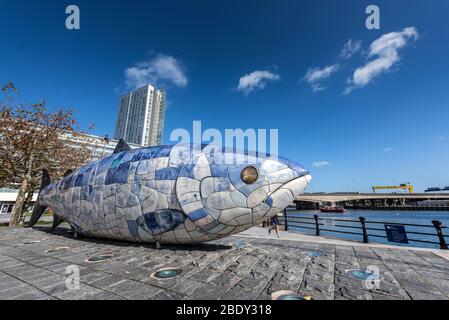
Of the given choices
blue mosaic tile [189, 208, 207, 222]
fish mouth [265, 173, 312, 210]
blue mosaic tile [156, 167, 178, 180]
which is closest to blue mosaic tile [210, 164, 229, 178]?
blue mosaic tile [189, 208, 207, 222]

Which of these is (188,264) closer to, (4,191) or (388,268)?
(388,268)

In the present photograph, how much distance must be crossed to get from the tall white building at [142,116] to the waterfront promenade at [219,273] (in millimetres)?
90413

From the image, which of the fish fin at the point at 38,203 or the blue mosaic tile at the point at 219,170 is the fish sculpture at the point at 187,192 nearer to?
the blue mosaic tile at the point at 219,170

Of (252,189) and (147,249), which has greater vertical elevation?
(252,189)

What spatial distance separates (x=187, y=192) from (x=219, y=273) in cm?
177

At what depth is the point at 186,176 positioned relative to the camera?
4793mm

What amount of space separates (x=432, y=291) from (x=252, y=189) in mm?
3185

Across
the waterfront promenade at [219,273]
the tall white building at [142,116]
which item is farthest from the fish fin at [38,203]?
the tall white building at [142,116]

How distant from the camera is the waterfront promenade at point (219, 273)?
120 inches

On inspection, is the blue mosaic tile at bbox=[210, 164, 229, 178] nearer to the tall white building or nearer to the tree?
the tree

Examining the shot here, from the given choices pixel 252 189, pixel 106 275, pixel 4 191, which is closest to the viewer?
pixel 106 275

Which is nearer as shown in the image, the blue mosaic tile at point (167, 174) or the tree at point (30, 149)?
the blue mosaic tile at point (167, 174)

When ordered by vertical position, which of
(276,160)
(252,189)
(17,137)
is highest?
(17,137)
